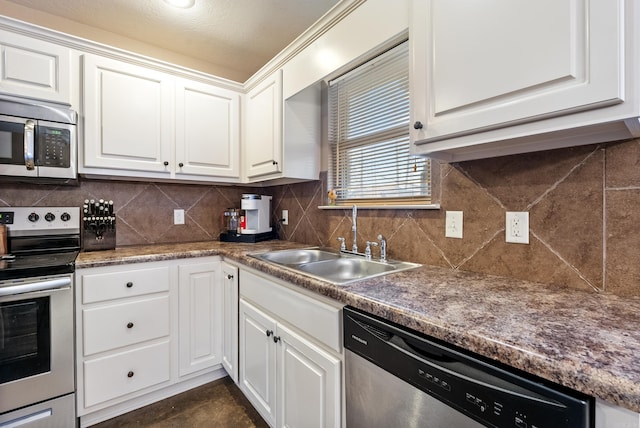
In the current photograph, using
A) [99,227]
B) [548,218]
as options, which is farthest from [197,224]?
[548,218]

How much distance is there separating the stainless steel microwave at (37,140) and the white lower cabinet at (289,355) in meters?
1.24

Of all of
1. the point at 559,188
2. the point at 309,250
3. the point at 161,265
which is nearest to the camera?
the point at 559,188

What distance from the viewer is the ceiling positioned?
1897 mm

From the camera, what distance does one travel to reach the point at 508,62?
2.86 feet

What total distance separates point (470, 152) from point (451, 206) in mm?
262

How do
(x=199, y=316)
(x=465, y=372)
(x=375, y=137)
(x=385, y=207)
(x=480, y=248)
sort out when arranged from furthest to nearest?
(x=199, y=316)
(x=375, y=137)
(x=385, y=207)
(x=480, y=248)
(x=465, y=372)

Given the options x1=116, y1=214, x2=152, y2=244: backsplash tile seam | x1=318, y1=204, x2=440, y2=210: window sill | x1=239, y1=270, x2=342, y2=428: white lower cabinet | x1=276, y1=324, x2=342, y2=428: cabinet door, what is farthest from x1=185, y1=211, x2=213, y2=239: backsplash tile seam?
x1=276, y1=324, x2=342, y2=428: cabinet door

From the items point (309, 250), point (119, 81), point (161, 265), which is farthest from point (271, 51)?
point (161, 265)

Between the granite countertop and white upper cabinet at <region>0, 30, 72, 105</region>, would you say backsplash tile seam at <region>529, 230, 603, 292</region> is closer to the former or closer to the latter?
the granite countertop

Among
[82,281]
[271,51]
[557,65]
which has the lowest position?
[82,281]

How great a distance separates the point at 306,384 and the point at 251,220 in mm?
1443

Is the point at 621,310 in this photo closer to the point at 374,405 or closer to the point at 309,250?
the point at 374,405

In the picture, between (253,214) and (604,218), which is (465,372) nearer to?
(604,218)

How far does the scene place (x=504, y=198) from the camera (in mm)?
1192
